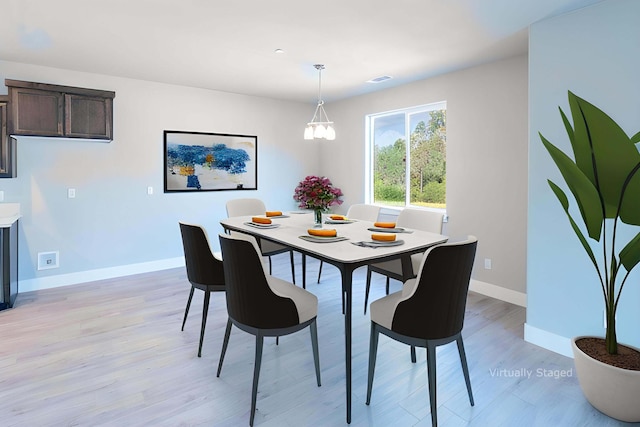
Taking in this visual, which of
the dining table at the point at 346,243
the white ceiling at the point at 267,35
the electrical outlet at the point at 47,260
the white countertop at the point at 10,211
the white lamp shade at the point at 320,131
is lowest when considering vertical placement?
the electrical outlet at the point at 47,260

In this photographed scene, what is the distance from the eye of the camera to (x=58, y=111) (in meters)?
3.68

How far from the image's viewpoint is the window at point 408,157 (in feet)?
14.3

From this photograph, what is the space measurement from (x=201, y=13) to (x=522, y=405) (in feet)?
10.5

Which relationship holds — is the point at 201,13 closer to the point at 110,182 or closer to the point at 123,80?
the point at 123,80

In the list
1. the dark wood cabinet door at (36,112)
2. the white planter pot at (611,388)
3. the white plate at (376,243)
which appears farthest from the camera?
the dark wood cabinet door at (36,112)

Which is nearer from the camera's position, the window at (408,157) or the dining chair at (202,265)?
the dining chair at (202,265)

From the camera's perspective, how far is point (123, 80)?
14.1 ft

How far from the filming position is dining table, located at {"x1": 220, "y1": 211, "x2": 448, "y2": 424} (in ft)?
6.03

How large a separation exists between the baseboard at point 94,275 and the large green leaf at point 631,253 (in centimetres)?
460

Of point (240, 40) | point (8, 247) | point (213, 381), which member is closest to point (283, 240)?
point (213, 381)

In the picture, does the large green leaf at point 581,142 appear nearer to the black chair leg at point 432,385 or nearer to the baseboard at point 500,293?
the black chair leg at point 432,385

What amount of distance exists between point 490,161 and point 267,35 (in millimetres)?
2488

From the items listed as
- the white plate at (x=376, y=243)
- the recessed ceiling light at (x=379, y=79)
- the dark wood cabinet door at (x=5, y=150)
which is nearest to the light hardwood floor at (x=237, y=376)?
the white plate at (x=376, y=243)

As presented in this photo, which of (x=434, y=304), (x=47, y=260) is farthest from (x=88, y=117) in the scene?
(x=434, y=304)
